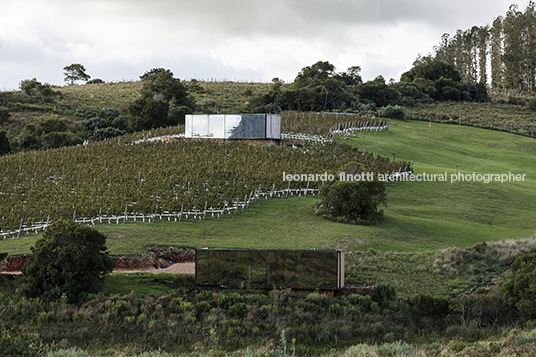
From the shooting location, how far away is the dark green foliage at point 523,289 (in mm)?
15188

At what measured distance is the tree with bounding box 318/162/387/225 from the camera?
28.0 m

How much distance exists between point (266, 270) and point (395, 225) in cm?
1211

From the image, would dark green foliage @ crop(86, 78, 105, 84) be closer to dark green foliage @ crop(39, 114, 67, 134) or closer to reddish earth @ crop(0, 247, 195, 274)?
dark green foliage @ crop(39, 114, 67, 134)

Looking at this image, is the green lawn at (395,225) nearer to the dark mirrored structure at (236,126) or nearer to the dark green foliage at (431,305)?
the dark green foliage at (431,305)

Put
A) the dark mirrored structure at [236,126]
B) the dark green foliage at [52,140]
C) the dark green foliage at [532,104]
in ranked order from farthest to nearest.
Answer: the dark green foliage at [532,104] < the dark green foliage at [52,140] < the dark mirrored structure at [236,126]

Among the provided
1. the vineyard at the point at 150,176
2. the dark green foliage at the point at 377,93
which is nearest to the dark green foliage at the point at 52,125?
the vineyard at the point at 150,176

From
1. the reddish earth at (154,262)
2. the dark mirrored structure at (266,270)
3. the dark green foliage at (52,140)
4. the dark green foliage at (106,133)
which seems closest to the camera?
the dark mirrored structure at (266,270)

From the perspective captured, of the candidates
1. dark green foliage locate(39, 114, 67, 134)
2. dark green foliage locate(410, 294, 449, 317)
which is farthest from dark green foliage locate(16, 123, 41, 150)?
dark green foliage locate(410, 294, 449, 317)

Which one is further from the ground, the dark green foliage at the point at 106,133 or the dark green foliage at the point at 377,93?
the dark green foliage at the point at 377,93

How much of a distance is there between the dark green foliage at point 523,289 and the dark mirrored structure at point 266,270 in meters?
5.30

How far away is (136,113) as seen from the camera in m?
68.8

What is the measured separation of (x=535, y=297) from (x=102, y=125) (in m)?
65.4

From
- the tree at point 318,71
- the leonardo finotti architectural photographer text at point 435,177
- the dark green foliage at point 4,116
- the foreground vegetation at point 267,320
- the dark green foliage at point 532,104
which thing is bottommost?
the foreground vegetation at point 267,320

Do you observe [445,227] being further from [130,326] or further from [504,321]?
[130,326]
